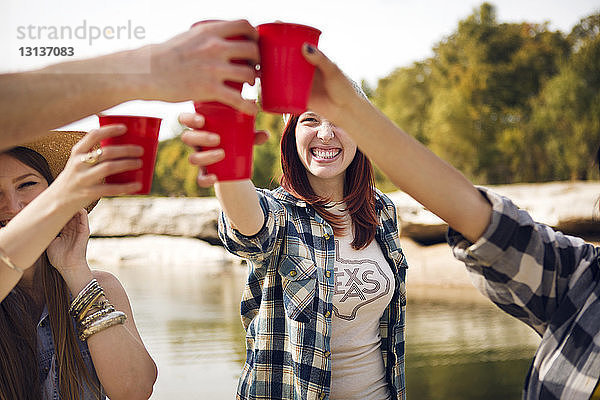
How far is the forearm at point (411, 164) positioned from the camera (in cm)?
93

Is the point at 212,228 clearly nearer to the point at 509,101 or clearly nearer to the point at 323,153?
the point at 323,153

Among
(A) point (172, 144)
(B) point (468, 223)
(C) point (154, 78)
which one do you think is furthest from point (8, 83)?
(A) point (172, 144)

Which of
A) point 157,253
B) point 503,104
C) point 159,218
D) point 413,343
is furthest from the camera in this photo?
point 503,104

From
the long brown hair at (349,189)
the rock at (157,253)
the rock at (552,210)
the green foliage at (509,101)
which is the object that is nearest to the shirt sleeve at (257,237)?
the long brown hair at (349,189)

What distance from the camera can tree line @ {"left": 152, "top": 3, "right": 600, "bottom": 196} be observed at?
1823 centimetres

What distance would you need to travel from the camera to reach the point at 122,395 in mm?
1514

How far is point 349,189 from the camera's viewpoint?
6.98 ft

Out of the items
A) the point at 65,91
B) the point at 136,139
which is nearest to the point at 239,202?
the point at 136,139

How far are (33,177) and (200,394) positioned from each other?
2.91m

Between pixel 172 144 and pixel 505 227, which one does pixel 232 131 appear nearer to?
pixel 505 227

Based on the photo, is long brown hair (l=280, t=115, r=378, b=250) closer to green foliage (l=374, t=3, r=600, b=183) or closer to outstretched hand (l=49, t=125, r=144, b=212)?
outstretched hand (l=49, t=125, r=144, b=212)

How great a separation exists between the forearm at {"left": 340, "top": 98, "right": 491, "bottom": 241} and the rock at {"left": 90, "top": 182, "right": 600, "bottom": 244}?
484cm

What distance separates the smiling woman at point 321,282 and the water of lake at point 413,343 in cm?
237

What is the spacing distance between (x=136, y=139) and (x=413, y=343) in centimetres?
486
